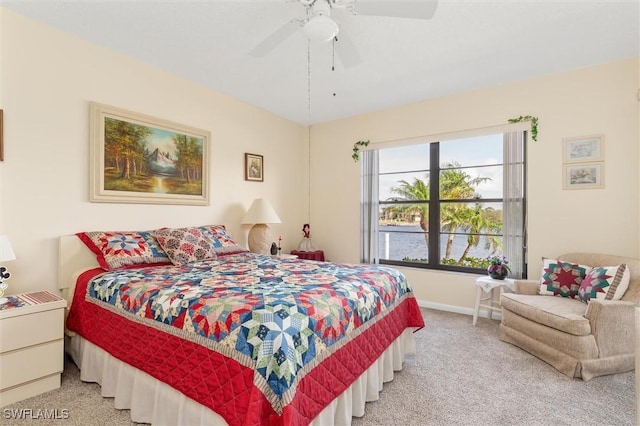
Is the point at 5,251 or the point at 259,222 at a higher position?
the point at 259,222

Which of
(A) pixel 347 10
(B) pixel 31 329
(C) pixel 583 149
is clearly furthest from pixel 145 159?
(C) pixel 583 149

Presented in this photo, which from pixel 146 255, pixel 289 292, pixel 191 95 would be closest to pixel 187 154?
pixel 191 95

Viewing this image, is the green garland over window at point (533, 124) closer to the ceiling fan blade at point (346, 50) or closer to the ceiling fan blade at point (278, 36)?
the ceiling fan blade at point (346, 50)

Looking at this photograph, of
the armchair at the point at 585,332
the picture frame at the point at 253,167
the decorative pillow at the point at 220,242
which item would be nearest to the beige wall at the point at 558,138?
the armchair at the point at 585,332

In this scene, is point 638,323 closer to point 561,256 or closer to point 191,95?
point 561,256

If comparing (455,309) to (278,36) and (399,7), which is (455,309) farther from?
(278,36)

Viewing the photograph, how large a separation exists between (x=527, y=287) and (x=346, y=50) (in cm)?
270

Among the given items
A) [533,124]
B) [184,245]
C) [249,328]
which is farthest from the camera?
[533,124]

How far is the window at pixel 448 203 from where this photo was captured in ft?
11.2

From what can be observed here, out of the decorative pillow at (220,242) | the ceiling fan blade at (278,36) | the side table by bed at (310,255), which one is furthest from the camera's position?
the side table by bed at (310,255)

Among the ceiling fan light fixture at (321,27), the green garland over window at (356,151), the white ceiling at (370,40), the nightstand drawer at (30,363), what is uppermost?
the white ceiling at (370,40)

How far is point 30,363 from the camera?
1952mm

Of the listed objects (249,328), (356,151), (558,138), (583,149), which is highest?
(356,151)

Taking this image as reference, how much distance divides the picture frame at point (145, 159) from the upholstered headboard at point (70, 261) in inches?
15.7
